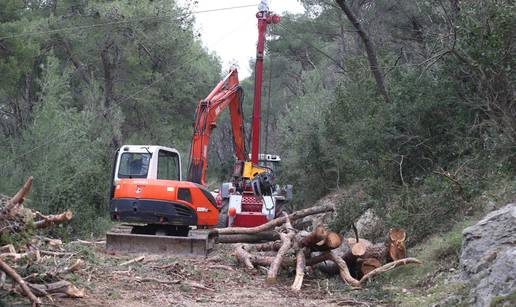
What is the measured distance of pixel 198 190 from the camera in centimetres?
1466

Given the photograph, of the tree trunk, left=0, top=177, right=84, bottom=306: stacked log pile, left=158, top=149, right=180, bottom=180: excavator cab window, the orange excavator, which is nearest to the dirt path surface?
left=0, top=177, right=84, bottom=306: stacked log pile

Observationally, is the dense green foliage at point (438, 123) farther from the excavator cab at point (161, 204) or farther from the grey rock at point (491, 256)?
the excavator cab at point (161, 204)

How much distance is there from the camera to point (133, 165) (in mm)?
15656

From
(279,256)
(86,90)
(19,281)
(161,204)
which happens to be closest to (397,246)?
(279,256)

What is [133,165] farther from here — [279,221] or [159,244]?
[279,221]

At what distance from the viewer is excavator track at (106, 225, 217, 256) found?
13555mm

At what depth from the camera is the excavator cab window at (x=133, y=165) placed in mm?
15508

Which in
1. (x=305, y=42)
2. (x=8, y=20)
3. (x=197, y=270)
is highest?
(x=305, y=42)

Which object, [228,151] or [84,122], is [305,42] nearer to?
[84,122]

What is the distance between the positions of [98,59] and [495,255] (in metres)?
26.6

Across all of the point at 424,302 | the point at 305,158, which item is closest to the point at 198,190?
the point at 424,302

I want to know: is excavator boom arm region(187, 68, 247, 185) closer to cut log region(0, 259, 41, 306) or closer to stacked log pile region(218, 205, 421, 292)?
stacked log pile region(218, 205, 421, 292)

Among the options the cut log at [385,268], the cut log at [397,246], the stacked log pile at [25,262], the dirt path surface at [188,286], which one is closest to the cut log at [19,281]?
the stacked log pile at [25,262]

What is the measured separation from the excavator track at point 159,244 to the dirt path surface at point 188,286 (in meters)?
0.66
